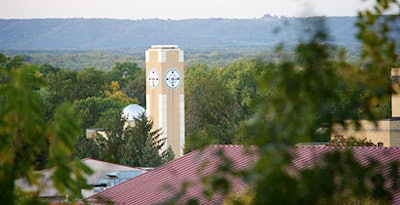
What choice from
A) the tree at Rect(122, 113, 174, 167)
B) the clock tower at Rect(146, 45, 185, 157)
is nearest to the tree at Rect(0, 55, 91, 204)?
the tree at Rect(122, 113, 174, 167)

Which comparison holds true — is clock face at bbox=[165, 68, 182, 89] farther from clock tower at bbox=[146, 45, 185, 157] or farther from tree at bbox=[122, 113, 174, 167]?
tree at bbox=[122, 113, 174, 167]

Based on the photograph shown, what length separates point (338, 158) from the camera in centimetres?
615

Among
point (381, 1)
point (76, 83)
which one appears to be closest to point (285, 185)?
point (381, 1)

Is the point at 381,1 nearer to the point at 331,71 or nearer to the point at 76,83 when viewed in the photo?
the point at 331,71

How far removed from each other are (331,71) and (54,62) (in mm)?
189474

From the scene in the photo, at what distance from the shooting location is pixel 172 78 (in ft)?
310

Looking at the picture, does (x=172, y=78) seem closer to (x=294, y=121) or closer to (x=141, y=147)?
(x=141, y=147)

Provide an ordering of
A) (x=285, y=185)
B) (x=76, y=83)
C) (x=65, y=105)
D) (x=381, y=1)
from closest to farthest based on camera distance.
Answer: (x=285, y=185)
(x=381, y=1)
(x=65, y=105)
(x=76, y=83)

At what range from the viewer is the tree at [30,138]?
7.27m

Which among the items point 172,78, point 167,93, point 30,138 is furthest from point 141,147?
point 30,138

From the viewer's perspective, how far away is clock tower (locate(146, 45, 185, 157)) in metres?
92.8

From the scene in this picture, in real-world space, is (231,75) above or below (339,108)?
below

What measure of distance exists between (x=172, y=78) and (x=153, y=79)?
4.60 feet

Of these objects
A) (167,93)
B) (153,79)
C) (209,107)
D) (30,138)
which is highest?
(30,138)
